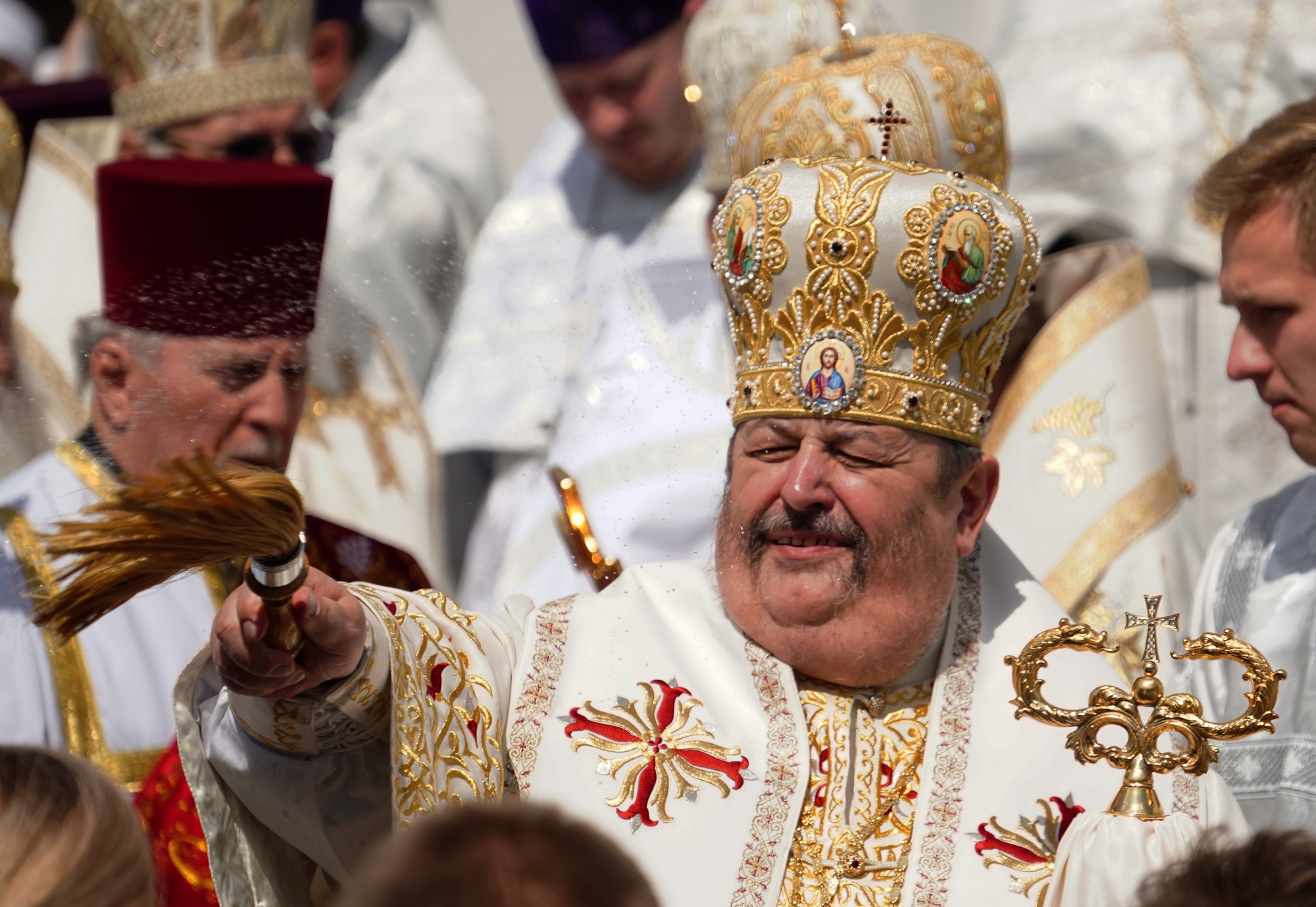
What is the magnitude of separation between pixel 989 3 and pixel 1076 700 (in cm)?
549

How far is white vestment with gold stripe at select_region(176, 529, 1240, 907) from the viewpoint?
3.22 metres

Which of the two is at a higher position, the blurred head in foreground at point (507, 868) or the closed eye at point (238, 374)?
the closed eye at point (238, 374)

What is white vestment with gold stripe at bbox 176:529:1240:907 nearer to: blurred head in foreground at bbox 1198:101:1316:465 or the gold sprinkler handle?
the gold sprinkler handle

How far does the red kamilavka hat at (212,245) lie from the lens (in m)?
3.33

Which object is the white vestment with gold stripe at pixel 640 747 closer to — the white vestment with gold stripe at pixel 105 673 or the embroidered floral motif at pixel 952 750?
the embroidered floral motif at pixel 952 750

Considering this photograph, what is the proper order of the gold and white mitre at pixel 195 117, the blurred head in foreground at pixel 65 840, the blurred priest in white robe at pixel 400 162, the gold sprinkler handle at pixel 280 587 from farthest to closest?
the blurred priest in white robe at pixel 400 162 → the gold and white mitre at pixel 195 117 → the gold sprinkler handle at pixel 280 587 → the blurred head in foreground at pixel 65 840

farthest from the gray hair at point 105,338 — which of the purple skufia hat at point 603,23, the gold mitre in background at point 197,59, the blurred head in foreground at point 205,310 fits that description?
the purple skufia hat at point 603,23

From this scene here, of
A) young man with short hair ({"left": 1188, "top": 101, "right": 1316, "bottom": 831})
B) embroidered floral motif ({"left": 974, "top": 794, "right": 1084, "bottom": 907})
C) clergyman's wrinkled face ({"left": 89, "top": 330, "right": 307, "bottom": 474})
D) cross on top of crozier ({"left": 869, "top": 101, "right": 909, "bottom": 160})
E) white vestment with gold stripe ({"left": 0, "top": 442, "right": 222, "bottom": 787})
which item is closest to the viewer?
clergyman's wrinkled face ({"left": 89, "top": 330, "right": 307, "bottom": 474})

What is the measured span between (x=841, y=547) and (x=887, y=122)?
4.43ft

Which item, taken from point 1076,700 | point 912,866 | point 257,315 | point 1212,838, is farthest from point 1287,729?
point 257,315

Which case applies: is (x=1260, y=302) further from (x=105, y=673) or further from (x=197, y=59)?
(x=197, y=59)

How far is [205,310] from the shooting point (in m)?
3.44

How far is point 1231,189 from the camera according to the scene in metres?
4.24

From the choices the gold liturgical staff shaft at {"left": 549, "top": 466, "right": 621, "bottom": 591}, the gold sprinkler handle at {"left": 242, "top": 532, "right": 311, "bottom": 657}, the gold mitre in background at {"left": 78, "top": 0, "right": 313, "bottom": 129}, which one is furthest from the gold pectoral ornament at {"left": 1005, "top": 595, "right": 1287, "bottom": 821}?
the gold mitre in background at {"left": 78, "top": 0, "right": 313, "bottom": 129}
